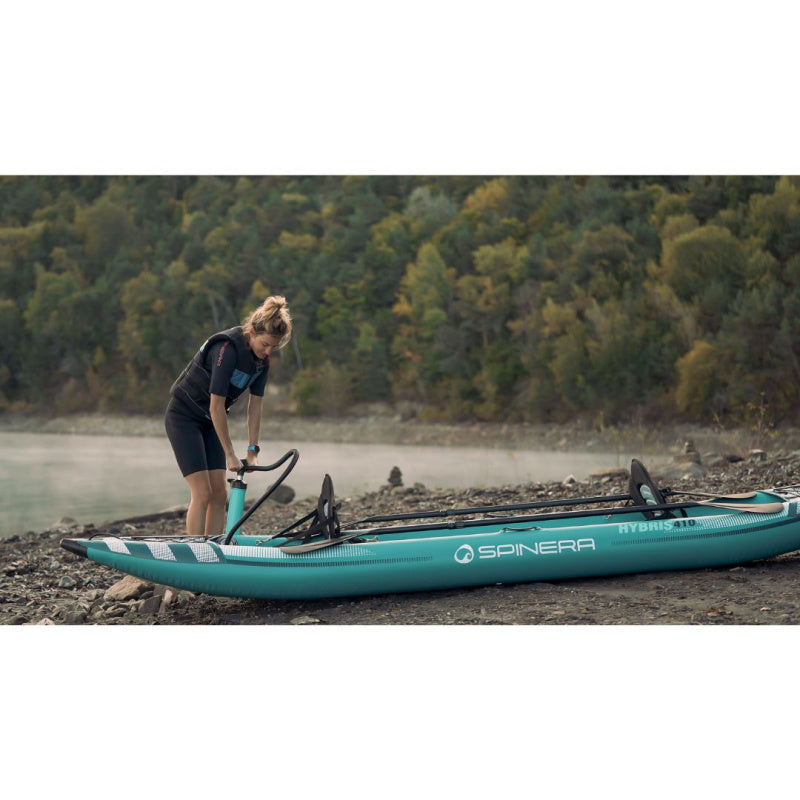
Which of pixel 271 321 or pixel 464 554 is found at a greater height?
pixel 271 321

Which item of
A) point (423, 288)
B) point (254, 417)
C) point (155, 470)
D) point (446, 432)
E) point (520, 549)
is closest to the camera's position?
point (520, 549)

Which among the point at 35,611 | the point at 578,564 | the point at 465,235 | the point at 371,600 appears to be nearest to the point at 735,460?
the point at 578,564

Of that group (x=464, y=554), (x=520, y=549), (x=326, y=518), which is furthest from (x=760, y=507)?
(x=326, y=518)

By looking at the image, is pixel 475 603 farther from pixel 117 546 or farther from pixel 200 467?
pixel 117 546

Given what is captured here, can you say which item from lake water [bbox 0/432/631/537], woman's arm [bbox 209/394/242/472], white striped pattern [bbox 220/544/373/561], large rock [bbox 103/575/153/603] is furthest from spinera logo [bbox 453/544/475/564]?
lake water [bbox 0/432/631/537]

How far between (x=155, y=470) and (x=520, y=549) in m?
7.88

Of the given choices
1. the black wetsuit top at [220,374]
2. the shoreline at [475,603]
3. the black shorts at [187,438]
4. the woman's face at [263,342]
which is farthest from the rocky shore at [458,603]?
the woman's face at [263,342]

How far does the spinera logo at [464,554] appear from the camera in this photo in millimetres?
3688

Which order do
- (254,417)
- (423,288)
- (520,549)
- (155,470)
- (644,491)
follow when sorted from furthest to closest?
(423,288)
(155,470)
(644,491)
(254,417)
(520,549)

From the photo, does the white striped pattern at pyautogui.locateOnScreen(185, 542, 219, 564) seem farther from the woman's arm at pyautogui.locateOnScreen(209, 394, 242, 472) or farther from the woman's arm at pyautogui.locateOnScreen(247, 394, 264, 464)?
the woman's arm at pyautogui.locateOnScreen(247, 394, 264, 464)

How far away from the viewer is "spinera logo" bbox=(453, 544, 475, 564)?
3.69m

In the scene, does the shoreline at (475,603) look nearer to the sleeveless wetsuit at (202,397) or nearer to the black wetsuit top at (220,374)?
the sleeveless wetsuit at (202,397)

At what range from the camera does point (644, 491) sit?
13.6ft

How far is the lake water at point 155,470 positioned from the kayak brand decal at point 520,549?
4.06 meters
